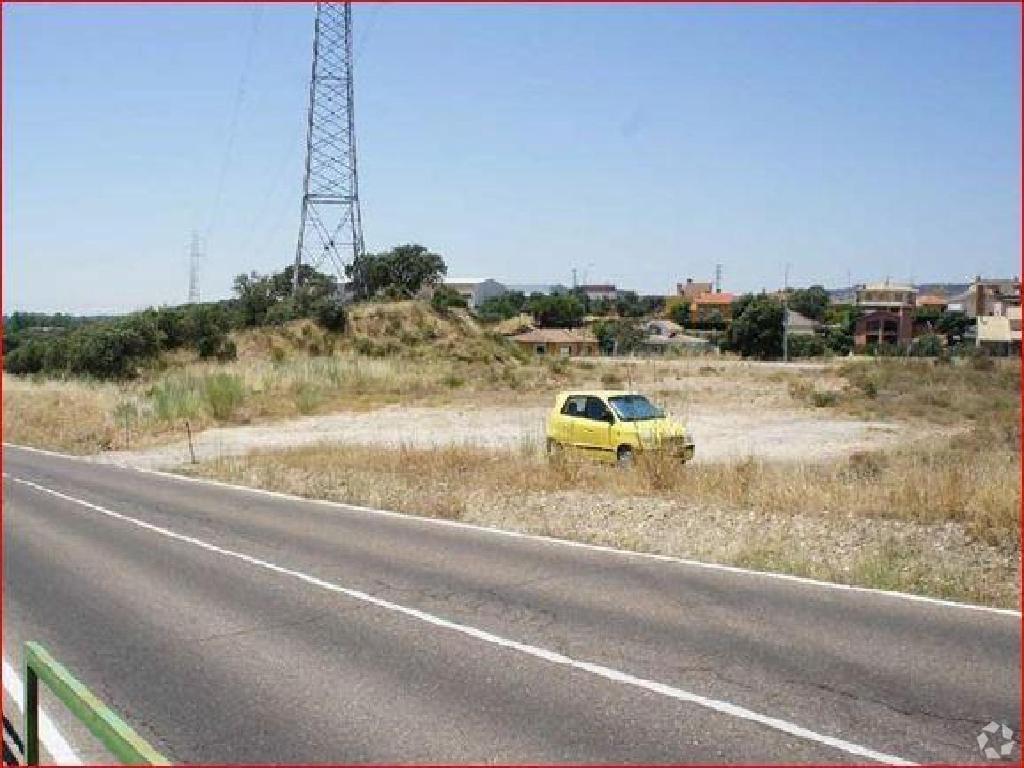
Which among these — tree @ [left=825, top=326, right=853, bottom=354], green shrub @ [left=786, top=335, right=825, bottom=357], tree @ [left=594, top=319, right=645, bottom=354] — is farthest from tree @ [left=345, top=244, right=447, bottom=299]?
tree @ [left=825, top=326, right=853, bottom=354]

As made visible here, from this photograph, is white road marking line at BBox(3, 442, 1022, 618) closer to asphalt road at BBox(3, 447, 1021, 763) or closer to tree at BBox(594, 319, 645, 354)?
asphalt road at BBox(3, 447, 1021, 763)

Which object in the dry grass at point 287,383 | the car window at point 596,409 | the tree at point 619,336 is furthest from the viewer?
the tree at point 619,336

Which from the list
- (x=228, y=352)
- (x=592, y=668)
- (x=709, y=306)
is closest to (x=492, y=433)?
(x=592, y=668)

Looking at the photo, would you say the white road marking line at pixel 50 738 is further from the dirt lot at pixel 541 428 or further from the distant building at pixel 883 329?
the distant building at pixel 883 329

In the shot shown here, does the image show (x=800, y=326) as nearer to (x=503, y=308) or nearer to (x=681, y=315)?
(x=681, y=315)

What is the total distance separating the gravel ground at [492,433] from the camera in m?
26.6

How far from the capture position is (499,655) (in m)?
7.88

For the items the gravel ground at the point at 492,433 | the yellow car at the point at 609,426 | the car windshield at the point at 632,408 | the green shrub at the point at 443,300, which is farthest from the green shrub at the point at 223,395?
the green shrub at the point at 443,300

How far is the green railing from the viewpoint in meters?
2.91

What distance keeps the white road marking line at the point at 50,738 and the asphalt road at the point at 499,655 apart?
10 cm

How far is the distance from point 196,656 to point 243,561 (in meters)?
4.20

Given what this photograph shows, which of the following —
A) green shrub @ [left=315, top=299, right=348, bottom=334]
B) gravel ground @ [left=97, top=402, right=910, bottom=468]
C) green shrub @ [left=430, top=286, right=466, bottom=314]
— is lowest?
gravel ground @ [left=97, top=402, right=910, bottom=468]

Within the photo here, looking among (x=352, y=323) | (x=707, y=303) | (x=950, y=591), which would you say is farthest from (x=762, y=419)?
(x=707, y=303)

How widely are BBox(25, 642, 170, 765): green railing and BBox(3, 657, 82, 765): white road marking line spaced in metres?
2.03
